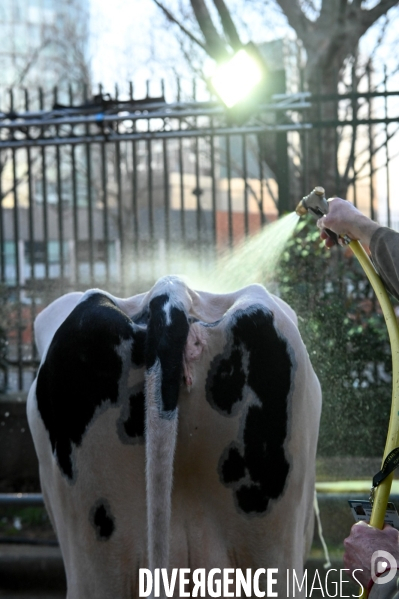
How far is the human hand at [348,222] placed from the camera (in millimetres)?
2164

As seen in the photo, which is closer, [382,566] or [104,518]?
[382,566]

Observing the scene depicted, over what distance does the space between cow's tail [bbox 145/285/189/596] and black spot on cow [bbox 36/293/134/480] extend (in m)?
0.12

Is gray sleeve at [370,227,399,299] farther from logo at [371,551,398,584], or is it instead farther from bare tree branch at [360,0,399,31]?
bare tree branch at [360,0,399,31]

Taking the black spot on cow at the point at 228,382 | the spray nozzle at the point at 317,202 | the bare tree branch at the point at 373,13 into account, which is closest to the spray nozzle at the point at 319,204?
the spray nozzle at the point at 317,202

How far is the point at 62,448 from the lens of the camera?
209cm

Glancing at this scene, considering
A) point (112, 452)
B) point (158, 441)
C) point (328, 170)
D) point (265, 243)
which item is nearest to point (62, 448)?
point (112, 452)

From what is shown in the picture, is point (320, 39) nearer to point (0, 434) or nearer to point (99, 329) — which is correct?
point (0, 434)

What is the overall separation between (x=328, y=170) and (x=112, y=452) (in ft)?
20.7

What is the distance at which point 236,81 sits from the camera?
20.3 feet

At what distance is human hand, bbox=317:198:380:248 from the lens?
7.10 feet

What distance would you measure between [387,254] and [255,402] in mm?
555

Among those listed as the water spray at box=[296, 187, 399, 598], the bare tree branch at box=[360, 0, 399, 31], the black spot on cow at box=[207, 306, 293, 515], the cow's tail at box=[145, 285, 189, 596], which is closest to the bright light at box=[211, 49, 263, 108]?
the bare tree branch at box=[360, 0, 399, 31]

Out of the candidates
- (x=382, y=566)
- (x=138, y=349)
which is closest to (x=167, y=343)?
(x=138, y=349)

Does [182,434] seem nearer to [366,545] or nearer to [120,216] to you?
[366,545]
